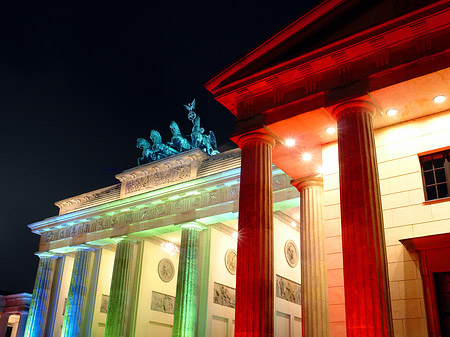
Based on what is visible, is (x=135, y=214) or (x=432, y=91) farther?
(x=135, y=214)

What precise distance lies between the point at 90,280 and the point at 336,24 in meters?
28.4

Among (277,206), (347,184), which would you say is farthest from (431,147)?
(277,206)

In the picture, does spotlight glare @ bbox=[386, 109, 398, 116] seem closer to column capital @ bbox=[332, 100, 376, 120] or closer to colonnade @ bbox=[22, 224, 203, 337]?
column capital @ bbox=[332, 100, 376, 120]

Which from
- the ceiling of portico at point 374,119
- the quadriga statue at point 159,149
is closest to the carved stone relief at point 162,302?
the quadriga statue at point 159,149

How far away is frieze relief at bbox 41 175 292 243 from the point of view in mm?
27469

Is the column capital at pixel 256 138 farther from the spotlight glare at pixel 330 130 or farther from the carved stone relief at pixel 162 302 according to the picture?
the carved stone relief at pixel 162 302

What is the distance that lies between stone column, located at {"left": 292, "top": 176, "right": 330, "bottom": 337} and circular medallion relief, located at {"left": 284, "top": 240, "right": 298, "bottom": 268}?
44.1 ft

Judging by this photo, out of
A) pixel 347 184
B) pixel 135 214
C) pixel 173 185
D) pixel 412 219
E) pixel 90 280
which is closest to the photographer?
pixel 347 184

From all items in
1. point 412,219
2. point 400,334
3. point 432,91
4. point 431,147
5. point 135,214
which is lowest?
point 400,334

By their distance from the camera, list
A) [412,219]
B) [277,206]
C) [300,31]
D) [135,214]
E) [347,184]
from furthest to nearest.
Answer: [135,214]
[277,206]
[300,31]
[412,219]
[347,184]

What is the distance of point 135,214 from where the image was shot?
3216cm

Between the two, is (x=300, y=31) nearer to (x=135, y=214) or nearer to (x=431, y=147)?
(x=431, y=147)

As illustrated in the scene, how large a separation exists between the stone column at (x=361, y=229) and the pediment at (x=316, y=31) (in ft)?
8.05

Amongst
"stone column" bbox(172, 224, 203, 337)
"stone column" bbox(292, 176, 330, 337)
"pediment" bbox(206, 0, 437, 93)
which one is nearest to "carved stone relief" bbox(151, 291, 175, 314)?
"stone column" bbox(172, 224, 203, 337)
